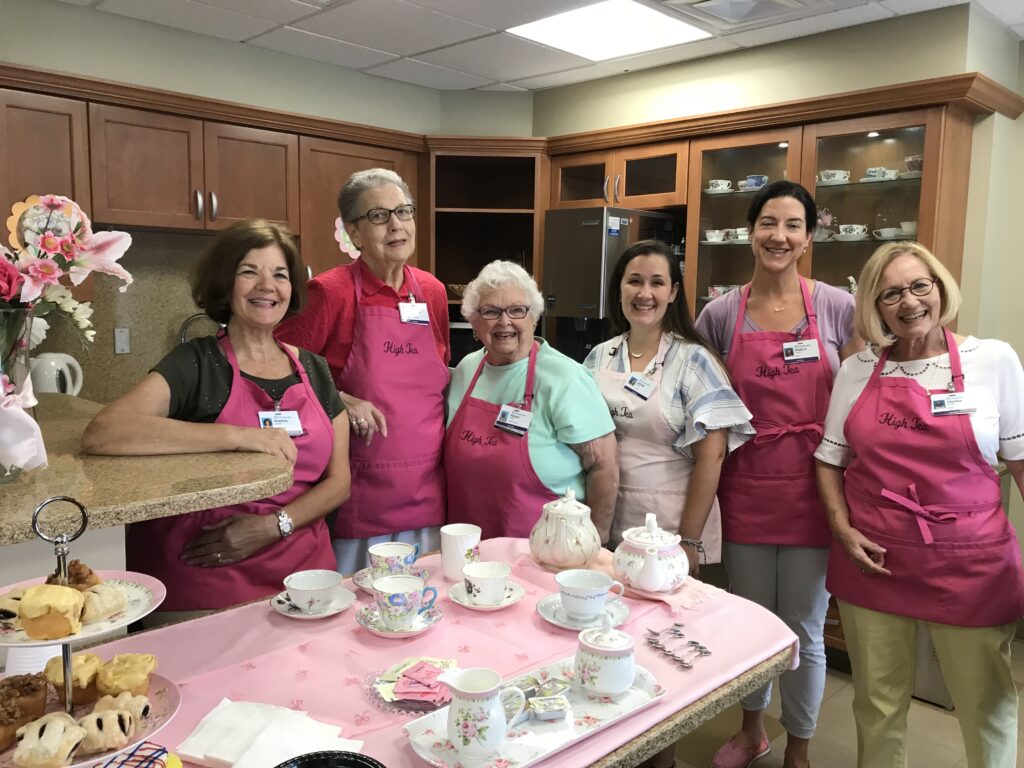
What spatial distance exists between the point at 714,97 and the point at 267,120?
2.09 m

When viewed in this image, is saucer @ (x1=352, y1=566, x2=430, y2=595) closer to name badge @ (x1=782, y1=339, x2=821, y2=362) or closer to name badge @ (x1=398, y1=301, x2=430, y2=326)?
name badge @ (x1=398, y1=301, x2=430, y2=326)

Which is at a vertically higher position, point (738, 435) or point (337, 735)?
point (738, 435)

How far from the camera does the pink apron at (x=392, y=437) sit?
2.10 metres

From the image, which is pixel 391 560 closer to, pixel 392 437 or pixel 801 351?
pixel 392 437

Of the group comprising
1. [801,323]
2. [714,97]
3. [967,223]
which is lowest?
[801,323]

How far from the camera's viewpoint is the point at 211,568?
5.26 ft

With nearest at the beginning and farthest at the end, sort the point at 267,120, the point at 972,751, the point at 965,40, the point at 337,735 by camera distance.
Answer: the point at 337,735 < the point at 972,751 < the point at 965,40 < the point at 267,120

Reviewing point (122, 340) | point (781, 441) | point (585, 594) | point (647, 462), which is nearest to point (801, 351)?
point (781, 441)

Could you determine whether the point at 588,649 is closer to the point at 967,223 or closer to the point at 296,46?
the point at 967,223

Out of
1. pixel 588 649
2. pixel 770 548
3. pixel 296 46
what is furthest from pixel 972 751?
pixel 296 46

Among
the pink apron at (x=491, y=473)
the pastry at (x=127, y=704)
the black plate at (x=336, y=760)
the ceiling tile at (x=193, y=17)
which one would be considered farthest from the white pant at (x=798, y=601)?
the ceiling tile at (x=193, y=17)

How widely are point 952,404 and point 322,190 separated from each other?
3011 mm

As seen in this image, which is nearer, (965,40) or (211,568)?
(211,568)

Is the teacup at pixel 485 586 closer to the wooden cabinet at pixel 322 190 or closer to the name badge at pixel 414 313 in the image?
the name badge at pixel 414 313
